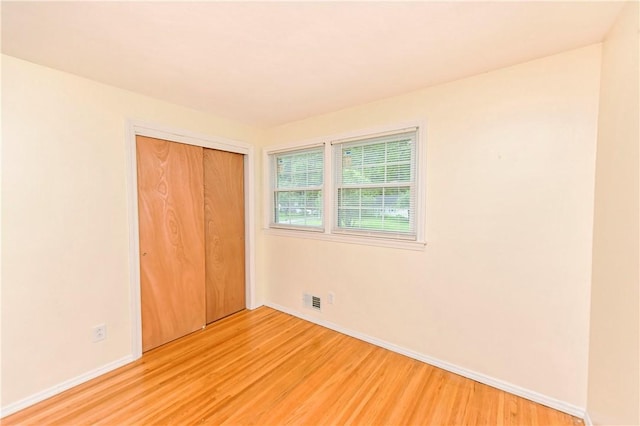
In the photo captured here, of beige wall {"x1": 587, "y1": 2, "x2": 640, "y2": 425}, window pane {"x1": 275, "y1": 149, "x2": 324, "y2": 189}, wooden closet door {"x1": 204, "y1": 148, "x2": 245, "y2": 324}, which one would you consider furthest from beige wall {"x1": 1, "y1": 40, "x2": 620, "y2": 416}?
window pane {"x1": 275, "y1": 149, "x2": 324, "y2": 189}

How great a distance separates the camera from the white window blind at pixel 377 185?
2.49 metres

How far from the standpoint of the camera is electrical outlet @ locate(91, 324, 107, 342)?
220 cm

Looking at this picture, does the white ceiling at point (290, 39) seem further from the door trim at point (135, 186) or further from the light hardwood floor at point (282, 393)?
the light hardwood floor at point (282, 393)

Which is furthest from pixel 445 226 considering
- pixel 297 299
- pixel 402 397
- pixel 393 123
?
pixel 297 299

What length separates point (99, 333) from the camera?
223 cm

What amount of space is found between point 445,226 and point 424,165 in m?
0.54

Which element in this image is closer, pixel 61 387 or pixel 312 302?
pixel 61 387

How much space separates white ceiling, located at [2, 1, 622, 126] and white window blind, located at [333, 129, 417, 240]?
0.54 m

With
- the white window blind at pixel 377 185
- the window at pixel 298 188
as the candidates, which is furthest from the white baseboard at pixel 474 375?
the window at pixel 298 188

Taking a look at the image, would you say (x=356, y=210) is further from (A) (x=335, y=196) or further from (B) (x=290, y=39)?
(B) (x=290, y=39)

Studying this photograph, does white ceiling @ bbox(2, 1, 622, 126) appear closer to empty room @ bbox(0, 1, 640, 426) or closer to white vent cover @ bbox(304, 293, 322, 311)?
empty room @ bbox(0, 1, 640, 426)

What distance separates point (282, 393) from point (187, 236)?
1768mm

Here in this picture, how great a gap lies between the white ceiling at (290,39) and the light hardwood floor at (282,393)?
7.69 ft

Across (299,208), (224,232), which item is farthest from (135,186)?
(299,208)
